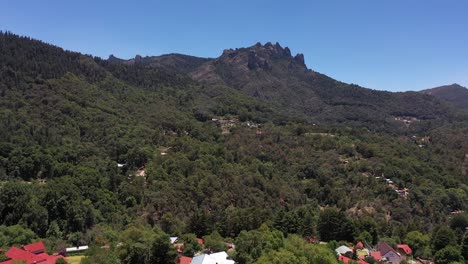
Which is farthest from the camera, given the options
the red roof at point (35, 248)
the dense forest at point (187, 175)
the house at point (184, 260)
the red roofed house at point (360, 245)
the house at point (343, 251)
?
the red roofed house at point (360, 245)

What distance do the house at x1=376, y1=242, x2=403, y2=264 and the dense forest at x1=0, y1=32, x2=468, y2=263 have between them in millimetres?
4822

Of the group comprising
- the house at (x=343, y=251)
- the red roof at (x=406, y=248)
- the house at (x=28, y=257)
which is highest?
the house at (x=28, y=257)

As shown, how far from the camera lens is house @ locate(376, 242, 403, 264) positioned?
171 ft

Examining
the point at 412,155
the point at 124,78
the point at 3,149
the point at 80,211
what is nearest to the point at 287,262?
the point at 80,211

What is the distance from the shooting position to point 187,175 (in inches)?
3248

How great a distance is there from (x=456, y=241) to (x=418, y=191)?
32883 mm

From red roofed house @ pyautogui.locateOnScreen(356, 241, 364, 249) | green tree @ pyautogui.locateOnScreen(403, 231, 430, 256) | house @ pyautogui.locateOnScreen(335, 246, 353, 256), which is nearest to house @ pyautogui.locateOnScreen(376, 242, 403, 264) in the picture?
red roofed house @ pyautogui.locateOnScreen(356, 241, 364, 249)

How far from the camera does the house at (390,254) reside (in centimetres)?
5206

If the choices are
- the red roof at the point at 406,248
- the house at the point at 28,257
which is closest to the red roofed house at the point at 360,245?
the red roof at the point at 406,248

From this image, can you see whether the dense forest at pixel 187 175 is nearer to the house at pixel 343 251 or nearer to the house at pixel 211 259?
the house at pixel 211 259

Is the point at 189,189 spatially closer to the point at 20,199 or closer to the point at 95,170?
the point at 95,170

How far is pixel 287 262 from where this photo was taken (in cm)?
3681

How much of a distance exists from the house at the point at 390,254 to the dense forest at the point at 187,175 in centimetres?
482

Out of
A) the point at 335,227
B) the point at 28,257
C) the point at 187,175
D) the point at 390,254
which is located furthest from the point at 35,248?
the point at 187,175
